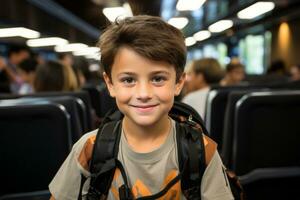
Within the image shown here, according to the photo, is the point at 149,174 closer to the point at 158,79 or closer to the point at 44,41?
the point at 158,79

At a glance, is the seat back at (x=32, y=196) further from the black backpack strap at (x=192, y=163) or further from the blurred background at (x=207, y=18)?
the blurred background at (x=207, y=18)

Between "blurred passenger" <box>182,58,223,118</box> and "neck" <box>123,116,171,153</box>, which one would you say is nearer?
"neck" <box>123,116,171,153</box>

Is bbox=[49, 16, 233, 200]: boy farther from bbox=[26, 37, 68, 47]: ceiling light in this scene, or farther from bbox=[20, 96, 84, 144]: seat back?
bbox=[26, 37, 68, 47]: ceiling light

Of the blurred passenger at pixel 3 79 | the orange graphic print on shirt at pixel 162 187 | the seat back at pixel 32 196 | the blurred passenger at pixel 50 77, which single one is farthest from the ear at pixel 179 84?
the blurred passenger at pixel 3 79

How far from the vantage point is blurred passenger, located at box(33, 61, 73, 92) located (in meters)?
3.11

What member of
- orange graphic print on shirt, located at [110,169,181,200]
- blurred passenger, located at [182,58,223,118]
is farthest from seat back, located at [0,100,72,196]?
blurred passenger, located at [182,58,223,118]

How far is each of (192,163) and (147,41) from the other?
386 mm

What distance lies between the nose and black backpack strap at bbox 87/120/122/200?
0.19 m

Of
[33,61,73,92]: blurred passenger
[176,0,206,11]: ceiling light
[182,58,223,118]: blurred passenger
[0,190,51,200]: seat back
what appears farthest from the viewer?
[176,0,206,11]: ceiling light

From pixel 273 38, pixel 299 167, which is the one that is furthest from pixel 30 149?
pixel 273 38

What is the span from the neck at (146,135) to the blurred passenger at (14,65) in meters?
3.85

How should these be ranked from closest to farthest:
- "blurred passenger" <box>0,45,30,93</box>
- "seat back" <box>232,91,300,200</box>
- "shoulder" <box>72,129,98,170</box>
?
"shoulder" <box>72,129,98,170</box>
"seat back" <box>232,91,300,200</box>
"blurred passenger" <box>0,45,30,93</box>

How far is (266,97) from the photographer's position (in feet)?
6.16

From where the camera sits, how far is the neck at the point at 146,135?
4.11 ft
